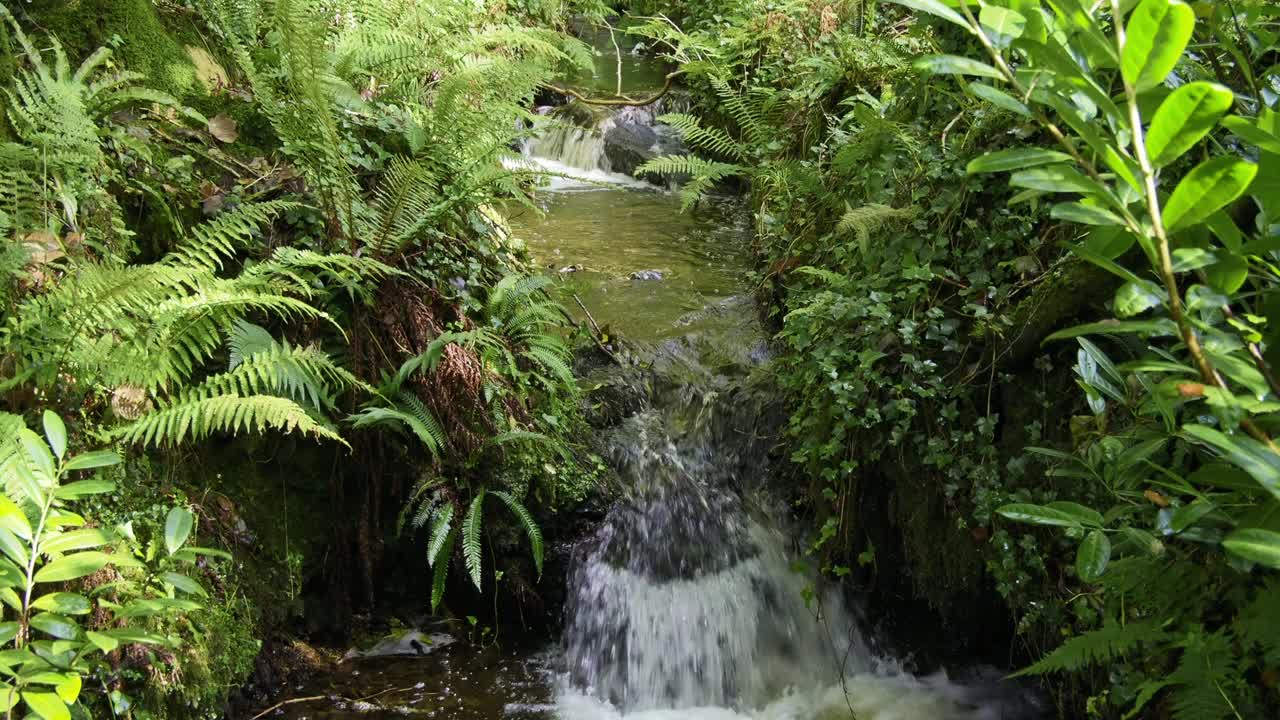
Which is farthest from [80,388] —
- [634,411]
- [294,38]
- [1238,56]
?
[1238,56]

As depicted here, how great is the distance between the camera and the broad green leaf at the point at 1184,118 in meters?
0.94

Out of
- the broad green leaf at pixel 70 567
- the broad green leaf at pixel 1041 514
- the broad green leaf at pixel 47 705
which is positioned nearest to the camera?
the broad green leaf at pixel 1041 514

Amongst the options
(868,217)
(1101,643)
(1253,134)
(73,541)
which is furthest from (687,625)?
(1253,134)

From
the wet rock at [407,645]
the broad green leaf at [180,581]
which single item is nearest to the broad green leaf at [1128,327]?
the broad green leaf at [180,581]

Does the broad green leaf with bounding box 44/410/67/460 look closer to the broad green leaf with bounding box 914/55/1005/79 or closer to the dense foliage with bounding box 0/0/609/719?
the dense foliage with bounding box 0/0/609/719

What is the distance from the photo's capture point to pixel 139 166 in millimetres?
3387

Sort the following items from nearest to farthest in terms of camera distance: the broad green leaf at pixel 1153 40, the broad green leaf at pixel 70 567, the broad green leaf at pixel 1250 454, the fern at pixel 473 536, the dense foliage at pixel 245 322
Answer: the broad green leaf at pixel 1153 40 < the broad green leaf at pixel 1250 454 < the broad green leaf at pixel 70 567 < the dense foliage at pixel 245 322 < the fern at pixel 473 536

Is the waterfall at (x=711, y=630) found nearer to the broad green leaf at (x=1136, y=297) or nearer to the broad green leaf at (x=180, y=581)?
the broad green leaf at (x=180, y=581)

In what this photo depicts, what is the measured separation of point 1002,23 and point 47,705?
2314mm

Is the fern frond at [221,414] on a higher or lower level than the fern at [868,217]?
lower

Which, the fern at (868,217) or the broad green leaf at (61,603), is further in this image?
the fern at (868,217)

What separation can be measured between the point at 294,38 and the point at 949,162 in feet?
8.57

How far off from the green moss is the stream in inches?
73.3

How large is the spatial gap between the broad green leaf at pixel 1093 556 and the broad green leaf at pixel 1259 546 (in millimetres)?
611
